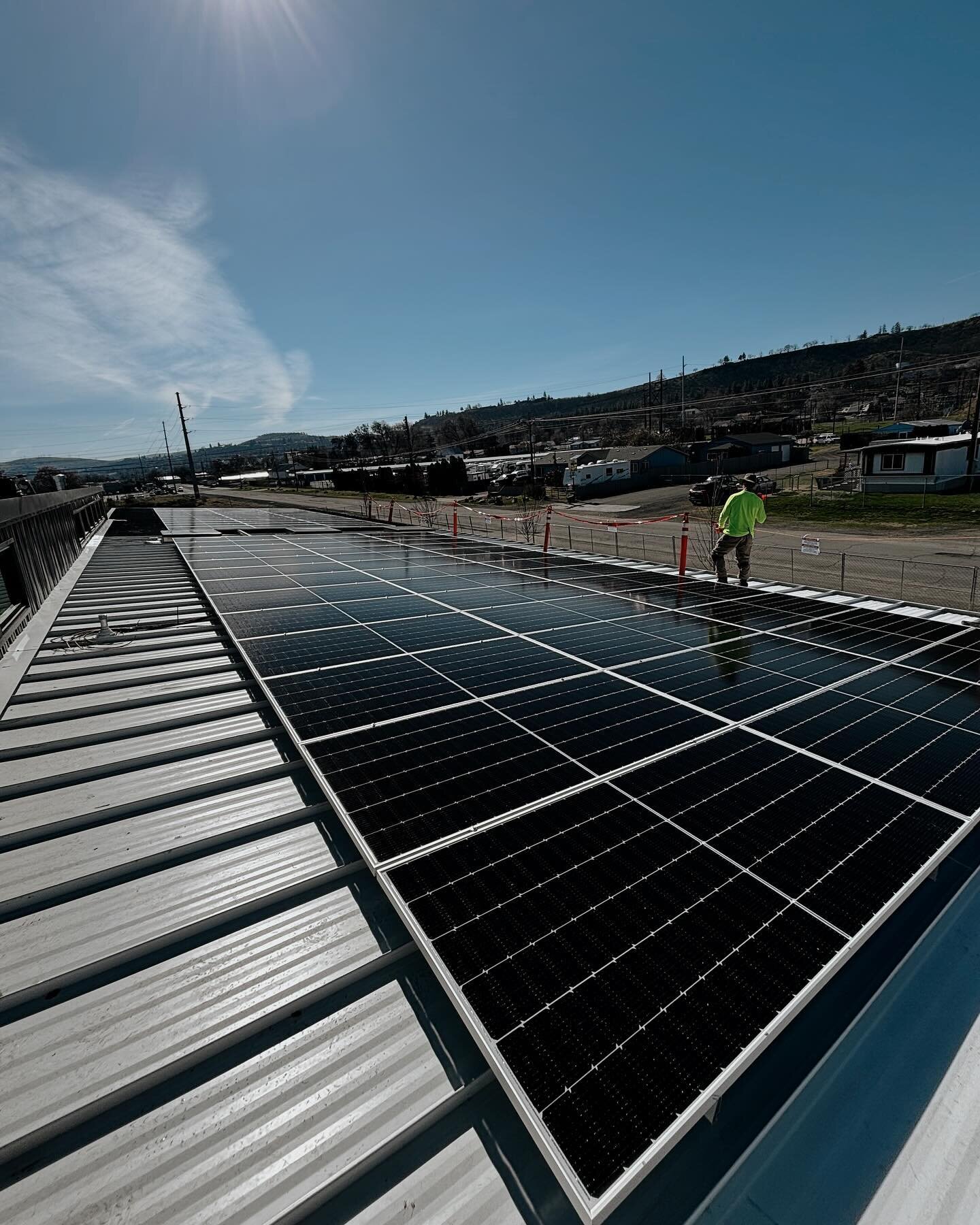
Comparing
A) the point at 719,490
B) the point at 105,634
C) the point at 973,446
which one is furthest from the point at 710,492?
the point at 105,634

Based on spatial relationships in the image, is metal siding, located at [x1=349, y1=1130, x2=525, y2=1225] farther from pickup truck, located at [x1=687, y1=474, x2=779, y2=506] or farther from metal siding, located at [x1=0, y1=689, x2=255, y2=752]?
pickup truck, located at [x1=687, y1=474, x2=779, y2=506]

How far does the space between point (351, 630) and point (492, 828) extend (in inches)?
280

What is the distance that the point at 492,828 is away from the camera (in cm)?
489

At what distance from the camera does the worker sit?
14.8 meters

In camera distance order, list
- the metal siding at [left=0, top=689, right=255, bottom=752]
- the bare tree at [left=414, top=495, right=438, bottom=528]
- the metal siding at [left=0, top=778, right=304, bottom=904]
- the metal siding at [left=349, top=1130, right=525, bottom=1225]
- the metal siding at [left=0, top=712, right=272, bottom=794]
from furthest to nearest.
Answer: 1. the bare tree at [left=414, top=495, right=438, bottom=528]
2. the metal siding at [left=0, top=689, right=255, bottom=752]
3. the metal siding at [left=0, top=712, right=272, bottom=794]
4. the metal siding at [left=0, top=778, right=304, bottom=904]
5. the metal siding at [left=349, top=1130, right=525, bottom=1225]

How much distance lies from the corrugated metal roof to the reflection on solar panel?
20.5 inches

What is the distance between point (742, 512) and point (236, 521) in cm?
3385

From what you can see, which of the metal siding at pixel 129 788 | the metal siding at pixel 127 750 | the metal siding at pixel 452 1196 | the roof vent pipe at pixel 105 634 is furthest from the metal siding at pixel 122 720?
the metal siding at pixel 452 1196

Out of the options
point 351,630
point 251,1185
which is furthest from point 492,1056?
point 351,630

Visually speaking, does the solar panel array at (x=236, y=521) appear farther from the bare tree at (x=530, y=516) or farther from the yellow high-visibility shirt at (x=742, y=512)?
the yellow high-visibility shirt at (x=742, y=512)

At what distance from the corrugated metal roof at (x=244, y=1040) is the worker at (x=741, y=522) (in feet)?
36.1

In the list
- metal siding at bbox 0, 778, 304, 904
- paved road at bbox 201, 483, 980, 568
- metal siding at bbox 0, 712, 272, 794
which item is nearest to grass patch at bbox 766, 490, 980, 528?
paved road at bbox 201, 483, 980, 568

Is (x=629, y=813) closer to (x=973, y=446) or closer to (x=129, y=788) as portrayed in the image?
(x=129, y=788)

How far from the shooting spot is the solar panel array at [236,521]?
105 feet
